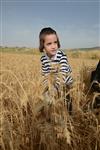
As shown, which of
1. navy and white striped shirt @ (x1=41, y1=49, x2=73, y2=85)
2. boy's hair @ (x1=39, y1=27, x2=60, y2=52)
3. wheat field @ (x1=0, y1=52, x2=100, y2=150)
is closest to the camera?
wheat field @ (x1=0, y1=52, x2=100, y2=150)

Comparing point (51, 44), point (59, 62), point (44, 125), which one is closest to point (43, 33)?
point (51, 44)

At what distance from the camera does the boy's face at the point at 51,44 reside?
95.9 inches

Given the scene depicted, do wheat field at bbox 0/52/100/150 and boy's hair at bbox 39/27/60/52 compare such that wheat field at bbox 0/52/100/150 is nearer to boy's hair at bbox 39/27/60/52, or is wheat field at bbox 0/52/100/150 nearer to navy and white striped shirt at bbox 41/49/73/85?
navy and white striped shirt at bbox 41/49/73/85

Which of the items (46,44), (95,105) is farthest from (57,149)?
(46,44)

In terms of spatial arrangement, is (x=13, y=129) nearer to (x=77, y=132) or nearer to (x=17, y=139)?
(x=17, y=139)

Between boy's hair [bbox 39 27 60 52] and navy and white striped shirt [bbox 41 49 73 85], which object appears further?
boy's hair [bbox 39 27 60 52]

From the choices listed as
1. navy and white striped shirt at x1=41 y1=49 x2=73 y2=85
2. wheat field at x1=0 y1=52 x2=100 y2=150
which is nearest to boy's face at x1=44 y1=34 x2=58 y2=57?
navy and white striped shirt at x1=41 y1=49 x2=73 y2=85

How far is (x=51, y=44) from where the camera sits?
245 cm

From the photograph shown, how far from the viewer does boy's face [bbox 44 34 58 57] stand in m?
2.44

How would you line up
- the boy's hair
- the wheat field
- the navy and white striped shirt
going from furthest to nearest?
the boy's hair < the navy and white striped shirt < the wheat field

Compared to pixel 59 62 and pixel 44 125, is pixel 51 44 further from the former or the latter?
pixel 44 125

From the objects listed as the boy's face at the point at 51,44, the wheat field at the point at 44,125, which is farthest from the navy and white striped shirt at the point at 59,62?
the wheat field at the point at 44,125

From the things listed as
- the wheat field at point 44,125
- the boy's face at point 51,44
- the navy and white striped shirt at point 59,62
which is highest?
the boy's face at point 51,44

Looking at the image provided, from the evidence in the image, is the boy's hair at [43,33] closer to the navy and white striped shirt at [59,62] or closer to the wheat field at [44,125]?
the navy and white striped shirt at [59,62]
